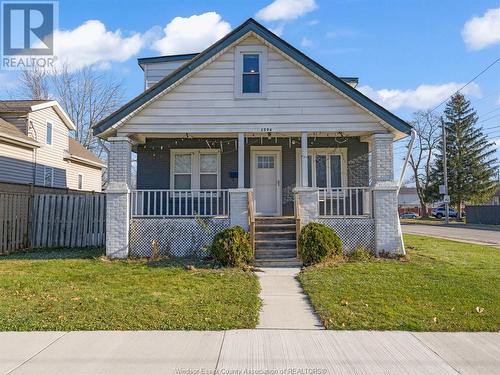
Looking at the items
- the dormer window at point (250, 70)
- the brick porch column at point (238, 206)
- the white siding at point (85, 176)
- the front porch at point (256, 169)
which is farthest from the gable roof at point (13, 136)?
the brick porch column at point (238, 206)

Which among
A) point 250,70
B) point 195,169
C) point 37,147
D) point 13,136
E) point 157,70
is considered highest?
point 157,70

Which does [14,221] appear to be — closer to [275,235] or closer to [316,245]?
[275,235]

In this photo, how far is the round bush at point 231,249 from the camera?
9.80 metres

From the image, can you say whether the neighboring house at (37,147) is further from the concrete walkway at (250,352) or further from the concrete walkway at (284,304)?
the concrete walkway at (250,352)

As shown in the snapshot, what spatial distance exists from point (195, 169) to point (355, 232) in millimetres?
5620

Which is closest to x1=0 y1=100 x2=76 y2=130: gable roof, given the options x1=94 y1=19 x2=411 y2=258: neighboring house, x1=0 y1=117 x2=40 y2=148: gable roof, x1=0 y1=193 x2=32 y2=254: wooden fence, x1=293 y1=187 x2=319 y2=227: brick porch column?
x1=0 y1=117 x2=40 y2=148: gable roof

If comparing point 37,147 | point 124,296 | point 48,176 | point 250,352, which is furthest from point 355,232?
point 48,176

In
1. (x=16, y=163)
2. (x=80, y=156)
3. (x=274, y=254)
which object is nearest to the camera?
(x=274, y=254)

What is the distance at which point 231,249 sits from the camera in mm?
9797

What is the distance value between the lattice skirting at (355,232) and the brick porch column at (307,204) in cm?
30

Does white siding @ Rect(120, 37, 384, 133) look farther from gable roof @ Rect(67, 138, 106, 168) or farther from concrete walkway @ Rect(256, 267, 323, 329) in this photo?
gable roof @ Rect(67, 138, 106, 168)

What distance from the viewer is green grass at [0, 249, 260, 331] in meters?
5.64

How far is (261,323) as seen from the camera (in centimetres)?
577

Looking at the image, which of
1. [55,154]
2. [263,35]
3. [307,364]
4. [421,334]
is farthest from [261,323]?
Answer: [55,154]
